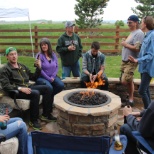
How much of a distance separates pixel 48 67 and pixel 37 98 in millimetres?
819

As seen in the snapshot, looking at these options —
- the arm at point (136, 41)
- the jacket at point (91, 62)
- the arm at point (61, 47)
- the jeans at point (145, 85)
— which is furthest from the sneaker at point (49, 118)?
the arm at point (136, 41)

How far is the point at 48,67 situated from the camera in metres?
4.23

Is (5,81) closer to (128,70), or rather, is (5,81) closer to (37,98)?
(37,98)

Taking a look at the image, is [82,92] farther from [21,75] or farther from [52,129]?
[21,75]

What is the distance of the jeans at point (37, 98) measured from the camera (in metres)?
3.61

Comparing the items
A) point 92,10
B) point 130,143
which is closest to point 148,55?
point 130,143

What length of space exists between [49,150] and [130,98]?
3.09 metres

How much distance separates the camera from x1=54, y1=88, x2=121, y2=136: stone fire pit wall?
3.04 m

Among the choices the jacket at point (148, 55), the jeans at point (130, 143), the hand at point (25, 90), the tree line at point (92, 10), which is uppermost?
the tree line at point (92, 10)

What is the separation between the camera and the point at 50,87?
13.0 ft

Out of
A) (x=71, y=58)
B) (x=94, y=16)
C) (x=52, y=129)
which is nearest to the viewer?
Result: (x=52, y=129)

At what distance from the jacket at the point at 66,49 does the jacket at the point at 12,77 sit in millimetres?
1085

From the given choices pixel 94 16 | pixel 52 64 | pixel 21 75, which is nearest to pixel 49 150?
pixel 21 75

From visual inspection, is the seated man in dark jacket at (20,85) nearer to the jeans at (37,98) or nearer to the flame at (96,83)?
the jeans at (37,98)
